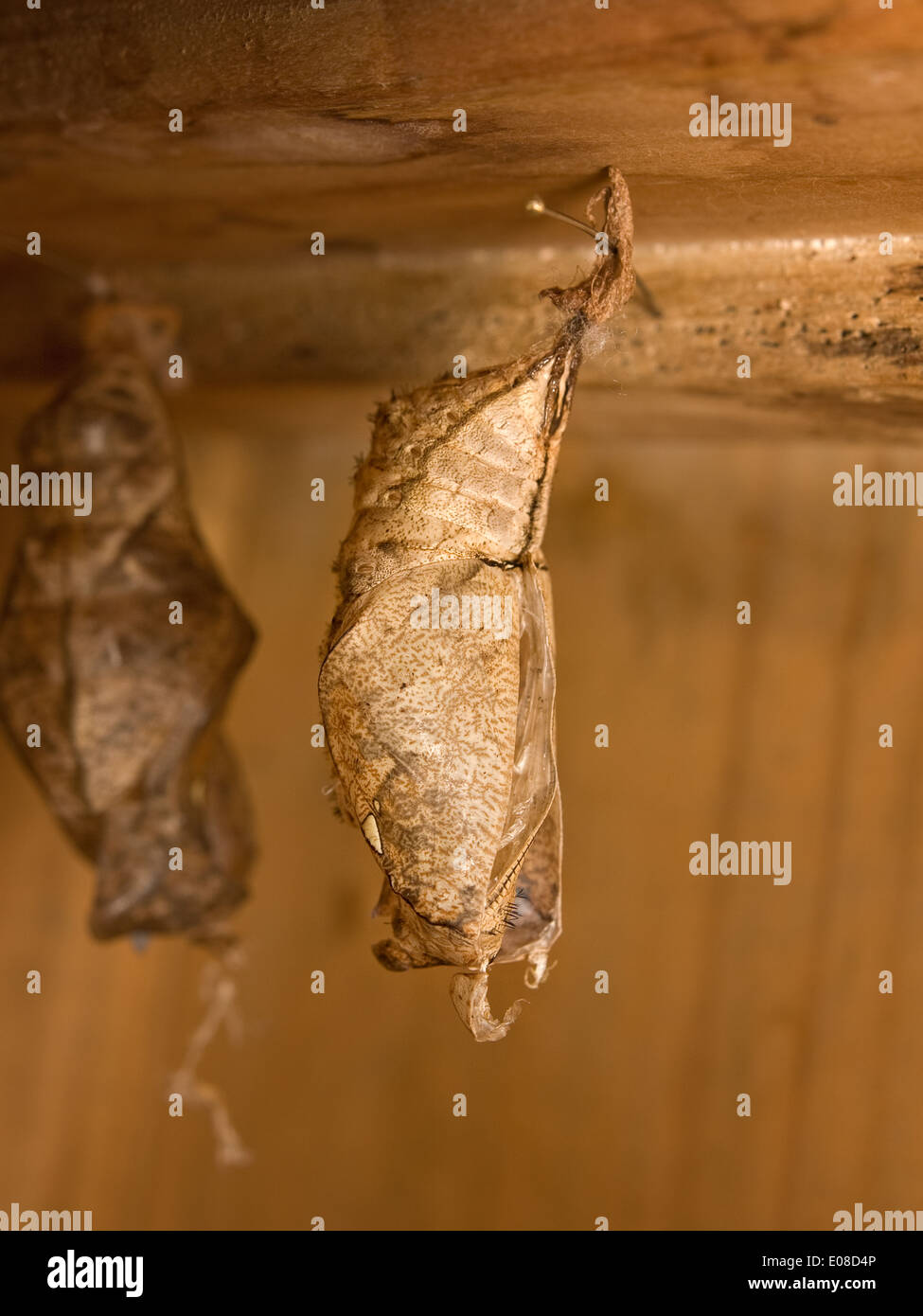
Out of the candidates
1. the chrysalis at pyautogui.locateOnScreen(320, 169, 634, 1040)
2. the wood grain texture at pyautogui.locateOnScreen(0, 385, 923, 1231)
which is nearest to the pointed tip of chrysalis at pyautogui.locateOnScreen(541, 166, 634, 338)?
the chrysalis at pyautogui.locateOnScreen(320, 169, 634, 1040)

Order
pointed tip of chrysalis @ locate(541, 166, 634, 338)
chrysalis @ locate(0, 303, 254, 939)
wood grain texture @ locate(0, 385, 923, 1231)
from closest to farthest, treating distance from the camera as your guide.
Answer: pointed tip of chrysalis @ locate(541, 166, 634, 338) < chrysalis @ locate(0, 303, 254, 939) < wood grain texture @ locate(0, 385, 923, 1231)

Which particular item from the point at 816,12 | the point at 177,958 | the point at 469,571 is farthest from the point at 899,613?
the point at 177,958

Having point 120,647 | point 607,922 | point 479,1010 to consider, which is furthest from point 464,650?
point 607,922

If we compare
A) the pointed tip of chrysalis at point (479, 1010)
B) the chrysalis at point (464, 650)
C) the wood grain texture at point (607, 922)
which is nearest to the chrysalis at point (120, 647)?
→ the wood grain texture at point (607, 922)

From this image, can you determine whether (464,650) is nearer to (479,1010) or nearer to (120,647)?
(479,1010)

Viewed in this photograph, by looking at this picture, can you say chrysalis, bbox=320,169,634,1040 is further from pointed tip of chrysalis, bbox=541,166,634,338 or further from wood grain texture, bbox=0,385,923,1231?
wood grain texture, bbox=0,385,923,1231

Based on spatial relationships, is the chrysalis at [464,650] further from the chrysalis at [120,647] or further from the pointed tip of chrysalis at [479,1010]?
the chrysalis at [120,647]
